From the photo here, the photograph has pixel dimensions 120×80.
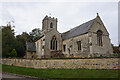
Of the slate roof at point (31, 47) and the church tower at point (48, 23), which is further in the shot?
the church tower at point (48, 23)

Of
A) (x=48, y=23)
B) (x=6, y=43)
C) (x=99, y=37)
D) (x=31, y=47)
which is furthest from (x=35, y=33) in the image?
(x=99, y=37)

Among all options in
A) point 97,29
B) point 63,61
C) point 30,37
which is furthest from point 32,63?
point 30,37

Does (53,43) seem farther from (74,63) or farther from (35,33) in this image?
(35,33)

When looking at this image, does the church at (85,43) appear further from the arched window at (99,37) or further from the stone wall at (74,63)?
the stone wall at (74,63)

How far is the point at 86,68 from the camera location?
Result: 14.9 meters

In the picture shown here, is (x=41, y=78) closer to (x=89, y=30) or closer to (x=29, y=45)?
(x=89, y=30)

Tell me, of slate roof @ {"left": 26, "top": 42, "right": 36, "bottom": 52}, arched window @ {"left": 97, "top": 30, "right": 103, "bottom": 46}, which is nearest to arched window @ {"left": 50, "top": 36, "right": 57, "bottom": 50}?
slate roof @ {"left": 26, "top": 42, "right": 36, "bottom": 52}

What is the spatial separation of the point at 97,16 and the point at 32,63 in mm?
16805

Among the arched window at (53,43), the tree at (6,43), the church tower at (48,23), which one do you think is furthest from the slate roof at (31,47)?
the arched window at (53,43)

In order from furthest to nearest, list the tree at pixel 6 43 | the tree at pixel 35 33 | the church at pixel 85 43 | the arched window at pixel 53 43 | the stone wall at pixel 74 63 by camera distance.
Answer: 1. the tree at pixel 35 33
2. the arched window at pixel 53 43
3. the tree at pixel 6 43
4. the church at pixel 85 43
5. the stone wall at pixel 74 63

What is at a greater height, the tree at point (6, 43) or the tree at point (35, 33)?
the tree at point (35, 33)

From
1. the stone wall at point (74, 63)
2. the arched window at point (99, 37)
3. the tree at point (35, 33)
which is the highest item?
the tree at point (35, 33)

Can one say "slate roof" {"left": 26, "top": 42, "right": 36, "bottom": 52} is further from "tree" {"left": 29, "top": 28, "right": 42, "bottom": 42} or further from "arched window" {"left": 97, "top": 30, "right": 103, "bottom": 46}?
"arched window" {"left": 97, "top": 30, "right": 103, "bottom": 46}

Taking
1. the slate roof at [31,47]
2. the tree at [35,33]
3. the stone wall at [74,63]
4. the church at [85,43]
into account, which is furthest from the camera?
the tree at [35,33]
